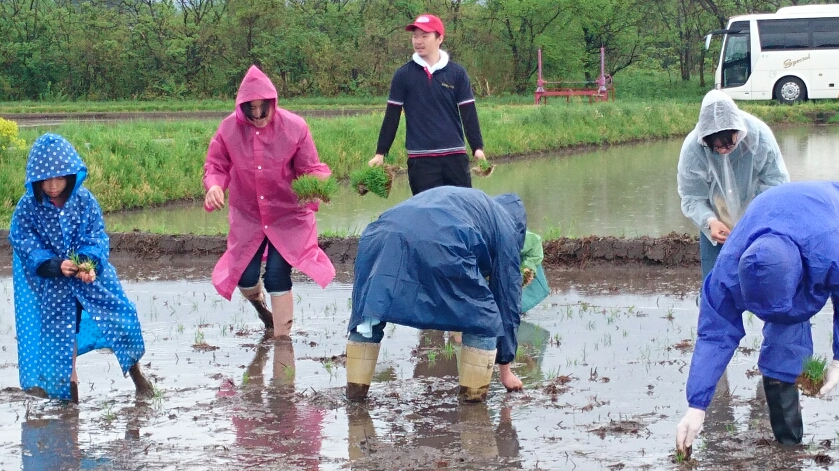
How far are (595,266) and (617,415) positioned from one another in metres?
4.26

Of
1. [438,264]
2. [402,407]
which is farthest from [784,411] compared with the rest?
[402,407]

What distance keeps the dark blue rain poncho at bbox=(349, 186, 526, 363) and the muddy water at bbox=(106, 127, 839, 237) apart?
495cm

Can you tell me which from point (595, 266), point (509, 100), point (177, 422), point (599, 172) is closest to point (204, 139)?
point (599, 172)

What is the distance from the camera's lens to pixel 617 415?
550cm

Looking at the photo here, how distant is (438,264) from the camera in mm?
5016

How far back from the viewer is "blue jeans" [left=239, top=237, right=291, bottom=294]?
7270 millimetres

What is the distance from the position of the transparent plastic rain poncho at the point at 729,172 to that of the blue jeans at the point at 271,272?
2.59 metres

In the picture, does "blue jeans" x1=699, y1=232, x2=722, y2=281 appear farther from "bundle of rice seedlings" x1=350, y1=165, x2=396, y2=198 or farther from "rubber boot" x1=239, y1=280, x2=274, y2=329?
"rubber boot" x1=239, y1=280, x2=274, y2=329

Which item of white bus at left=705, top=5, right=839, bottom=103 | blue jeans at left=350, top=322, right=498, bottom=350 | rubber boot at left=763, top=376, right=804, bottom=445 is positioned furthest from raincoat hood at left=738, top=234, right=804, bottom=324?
white bus at left=705, top=5, right=839, bottom=103

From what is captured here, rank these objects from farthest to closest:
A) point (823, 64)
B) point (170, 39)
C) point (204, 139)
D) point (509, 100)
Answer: point (170, 39) < point (509, 100) < point (823, 64) < point (204, 139)

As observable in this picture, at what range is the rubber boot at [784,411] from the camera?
4.70m

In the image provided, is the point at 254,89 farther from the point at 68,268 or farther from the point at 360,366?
the point at 360,366

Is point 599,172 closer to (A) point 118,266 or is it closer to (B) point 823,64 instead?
(A) point 118,266

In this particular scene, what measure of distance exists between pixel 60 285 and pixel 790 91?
30584 mm
